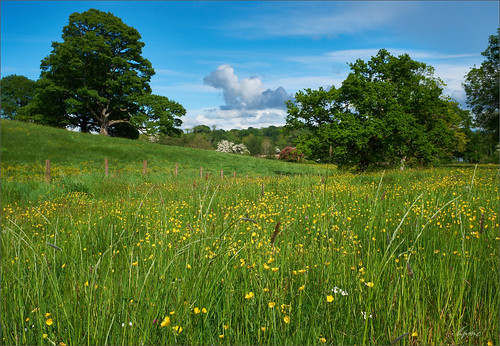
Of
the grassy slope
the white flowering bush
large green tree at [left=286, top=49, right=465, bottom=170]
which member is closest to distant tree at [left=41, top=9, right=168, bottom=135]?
the grassy slope

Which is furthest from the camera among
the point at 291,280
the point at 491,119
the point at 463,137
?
the point at 463,137

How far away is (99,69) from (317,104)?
3608 cm

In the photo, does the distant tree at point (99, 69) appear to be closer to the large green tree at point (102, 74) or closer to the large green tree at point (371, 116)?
the large green tree at point (102, 74)

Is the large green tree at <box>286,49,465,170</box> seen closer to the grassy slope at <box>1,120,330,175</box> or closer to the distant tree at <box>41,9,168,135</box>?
the grassy slope at <box>1,120,330,175</box>

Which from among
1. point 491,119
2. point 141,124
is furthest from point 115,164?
point 491,119

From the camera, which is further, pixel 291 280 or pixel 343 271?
pixel 343 271

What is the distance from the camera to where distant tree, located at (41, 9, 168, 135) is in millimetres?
42469

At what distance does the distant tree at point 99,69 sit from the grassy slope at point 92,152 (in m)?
6.70

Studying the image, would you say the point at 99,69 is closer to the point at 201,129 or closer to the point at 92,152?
the point at 92,152

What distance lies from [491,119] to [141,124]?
145 ft

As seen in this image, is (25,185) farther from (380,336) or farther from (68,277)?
(380,336)

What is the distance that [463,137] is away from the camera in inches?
1934

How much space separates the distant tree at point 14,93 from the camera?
61.2 m

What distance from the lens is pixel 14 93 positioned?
63.1 m
